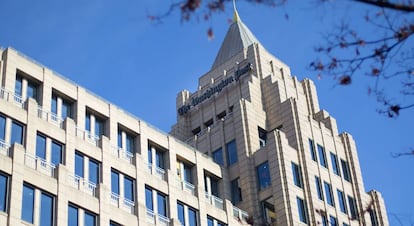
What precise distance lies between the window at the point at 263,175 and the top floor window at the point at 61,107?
17.7 metres

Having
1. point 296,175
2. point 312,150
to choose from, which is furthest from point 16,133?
point 312,150

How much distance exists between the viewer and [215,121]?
242 feet

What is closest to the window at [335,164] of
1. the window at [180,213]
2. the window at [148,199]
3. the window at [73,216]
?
the window at [180,213]

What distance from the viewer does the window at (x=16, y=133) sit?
48.1 meters

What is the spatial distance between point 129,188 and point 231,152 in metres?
15.7

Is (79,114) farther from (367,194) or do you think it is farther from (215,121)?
(367,194)

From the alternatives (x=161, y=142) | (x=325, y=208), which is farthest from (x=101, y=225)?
(x=325, y=208)

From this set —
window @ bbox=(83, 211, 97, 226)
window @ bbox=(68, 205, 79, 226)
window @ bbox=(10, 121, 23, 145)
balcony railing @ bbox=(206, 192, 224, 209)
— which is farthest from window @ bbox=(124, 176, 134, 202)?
window @ bbox=(10, 121, 23, 145)

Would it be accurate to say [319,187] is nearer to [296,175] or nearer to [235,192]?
[296,175]

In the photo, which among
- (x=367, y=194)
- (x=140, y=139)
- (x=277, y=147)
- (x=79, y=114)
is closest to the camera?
(x=79, y=114)

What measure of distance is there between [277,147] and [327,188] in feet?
21.6

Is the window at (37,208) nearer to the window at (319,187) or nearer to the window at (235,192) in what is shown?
the window at (235,192)

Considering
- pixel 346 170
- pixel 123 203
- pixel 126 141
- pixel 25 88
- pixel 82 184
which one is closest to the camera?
pixel 82 184

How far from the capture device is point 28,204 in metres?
45.2
